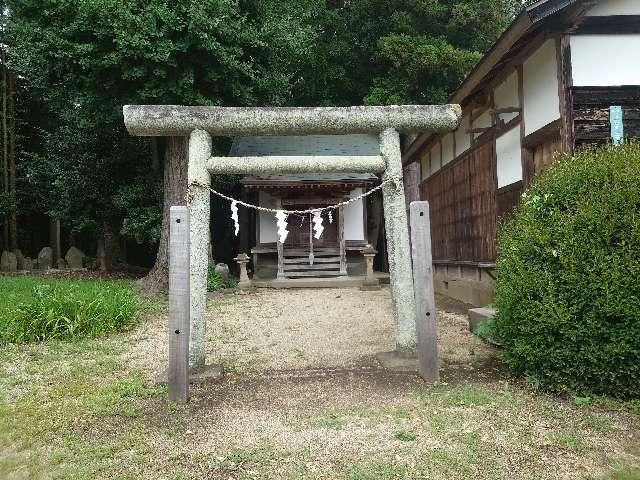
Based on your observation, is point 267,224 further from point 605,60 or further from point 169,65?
point 605,60

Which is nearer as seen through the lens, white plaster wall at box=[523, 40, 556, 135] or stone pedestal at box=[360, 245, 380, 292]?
white plaster wall at box=[523, 40, 556, 135]

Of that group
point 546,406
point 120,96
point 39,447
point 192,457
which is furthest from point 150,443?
point 120,96

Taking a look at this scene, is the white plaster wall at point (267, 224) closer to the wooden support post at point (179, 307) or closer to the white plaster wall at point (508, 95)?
the white plaster wall at point (508, 95)

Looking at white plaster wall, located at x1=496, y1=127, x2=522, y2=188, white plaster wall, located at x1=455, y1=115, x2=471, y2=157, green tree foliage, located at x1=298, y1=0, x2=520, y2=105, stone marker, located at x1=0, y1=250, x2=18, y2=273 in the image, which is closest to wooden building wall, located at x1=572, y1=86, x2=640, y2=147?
white plaster wall, located at x1=496, y1=127, x2=522, y2=188

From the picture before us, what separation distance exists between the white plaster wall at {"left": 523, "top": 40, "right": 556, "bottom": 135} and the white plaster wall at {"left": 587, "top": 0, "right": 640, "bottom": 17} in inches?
24.3

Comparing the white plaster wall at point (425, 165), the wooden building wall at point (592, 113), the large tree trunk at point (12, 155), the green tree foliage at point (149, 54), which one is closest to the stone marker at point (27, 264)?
the large tree trunk at point (12, 155)

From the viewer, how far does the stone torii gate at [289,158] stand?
512 cm

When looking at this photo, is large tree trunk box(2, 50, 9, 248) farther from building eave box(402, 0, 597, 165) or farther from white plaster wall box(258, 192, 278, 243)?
building eave box(402, 0, 597, 165)

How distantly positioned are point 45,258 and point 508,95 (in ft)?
61.7

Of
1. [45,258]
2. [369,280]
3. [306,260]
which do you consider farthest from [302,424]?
[45,258]

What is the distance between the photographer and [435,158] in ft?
41.6

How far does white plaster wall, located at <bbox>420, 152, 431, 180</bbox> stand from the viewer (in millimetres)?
13419

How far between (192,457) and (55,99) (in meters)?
13.4

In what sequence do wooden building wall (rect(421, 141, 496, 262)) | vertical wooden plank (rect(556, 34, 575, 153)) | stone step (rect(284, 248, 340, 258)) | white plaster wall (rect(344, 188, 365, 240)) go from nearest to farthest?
vertical wooden plank (rect(556, 34, 575, 153)) < wooden building wall (rect(421, 141, 496, 262)) < stone step (rect(284, 248, 340, 258)) < white plaster wall (rect(344, 188, 365, 240))
